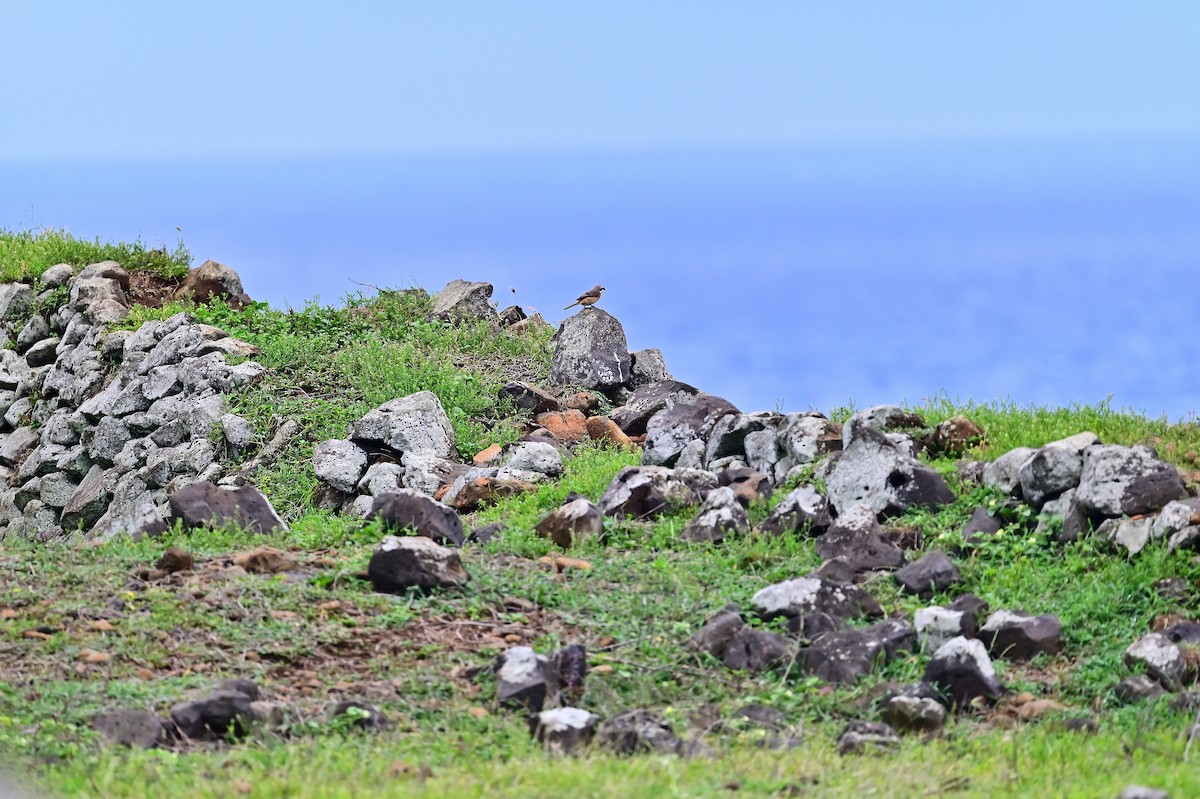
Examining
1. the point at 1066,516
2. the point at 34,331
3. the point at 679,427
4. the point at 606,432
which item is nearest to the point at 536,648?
the point at 1066,516

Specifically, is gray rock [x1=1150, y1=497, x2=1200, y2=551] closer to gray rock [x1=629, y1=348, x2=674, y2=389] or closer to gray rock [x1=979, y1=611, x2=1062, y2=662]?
gray rock [x1=979, y1=611, x2=1062, y2=662]

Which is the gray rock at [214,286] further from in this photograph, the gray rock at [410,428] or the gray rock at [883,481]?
the gray rock at [883,481]

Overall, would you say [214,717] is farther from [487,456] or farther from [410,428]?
[410,428]

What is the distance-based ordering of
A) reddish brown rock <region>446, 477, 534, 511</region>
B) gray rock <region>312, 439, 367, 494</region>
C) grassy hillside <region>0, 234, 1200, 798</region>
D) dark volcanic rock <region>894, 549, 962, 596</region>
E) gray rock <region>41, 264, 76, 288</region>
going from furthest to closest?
1. gray rock <region>41, 264, 76, 288</region>
2. gray rock <region>312, 439, 367, 494</region>
3. reddish brown rock <region>446, 477, 534, 511</region>
4. dark volcanic rock <region>894, 549, 962, 596</region>
5. grassy hillside <region>0, 234, 1200, 798</region>

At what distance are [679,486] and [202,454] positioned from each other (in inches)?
217

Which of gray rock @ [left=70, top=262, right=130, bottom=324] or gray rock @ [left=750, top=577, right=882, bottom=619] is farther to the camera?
gray rock @ [left=70, top=262, right=130, bottom=324]

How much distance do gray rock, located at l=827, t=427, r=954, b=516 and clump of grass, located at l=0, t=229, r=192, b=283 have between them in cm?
1076

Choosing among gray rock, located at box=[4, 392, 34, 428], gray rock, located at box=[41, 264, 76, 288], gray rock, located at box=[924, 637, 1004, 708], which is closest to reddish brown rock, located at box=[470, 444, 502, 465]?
gray rock, located at box=[924, 637, 1004, 708]

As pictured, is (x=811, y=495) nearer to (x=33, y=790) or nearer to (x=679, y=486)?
(x=679, y=486)

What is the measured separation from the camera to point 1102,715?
655cm

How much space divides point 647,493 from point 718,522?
0.70m

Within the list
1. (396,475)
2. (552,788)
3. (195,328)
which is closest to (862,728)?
(552,788)

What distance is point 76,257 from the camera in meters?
18.1

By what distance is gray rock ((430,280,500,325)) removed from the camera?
15391 mm
